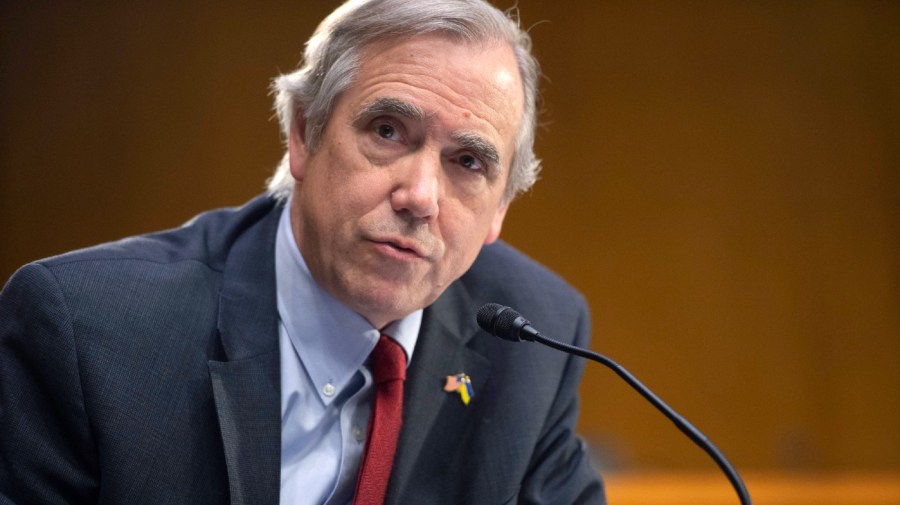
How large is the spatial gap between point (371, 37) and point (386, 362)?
614 mm

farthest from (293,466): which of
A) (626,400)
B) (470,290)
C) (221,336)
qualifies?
(626,400)

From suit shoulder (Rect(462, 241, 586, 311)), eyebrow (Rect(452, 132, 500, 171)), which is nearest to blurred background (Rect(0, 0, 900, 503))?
suit shoulder (Rect(462, 241, 586, 311))

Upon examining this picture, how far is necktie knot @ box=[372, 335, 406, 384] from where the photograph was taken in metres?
1.89

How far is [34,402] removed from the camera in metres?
1.58

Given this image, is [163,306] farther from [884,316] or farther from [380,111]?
[884,316]

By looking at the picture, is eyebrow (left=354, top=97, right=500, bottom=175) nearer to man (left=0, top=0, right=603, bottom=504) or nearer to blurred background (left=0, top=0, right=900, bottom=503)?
man (left=0, top=0, right=603, bottom=504)

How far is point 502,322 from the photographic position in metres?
1.62

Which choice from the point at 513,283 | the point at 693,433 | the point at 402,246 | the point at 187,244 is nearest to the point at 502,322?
the point at 402,246

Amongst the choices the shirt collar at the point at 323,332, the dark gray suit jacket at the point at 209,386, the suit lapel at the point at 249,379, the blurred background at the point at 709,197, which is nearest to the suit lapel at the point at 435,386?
the dark gray suit jacket at the point at 209,386

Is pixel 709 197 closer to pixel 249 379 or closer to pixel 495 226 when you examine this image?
pixel 495 226

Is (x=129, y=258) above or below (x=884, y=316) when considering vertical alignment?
below

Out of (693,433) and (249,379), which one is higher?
(693,433)

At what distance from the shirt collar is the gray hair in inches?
10.9

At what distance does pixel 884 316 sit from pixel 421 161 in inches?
143
